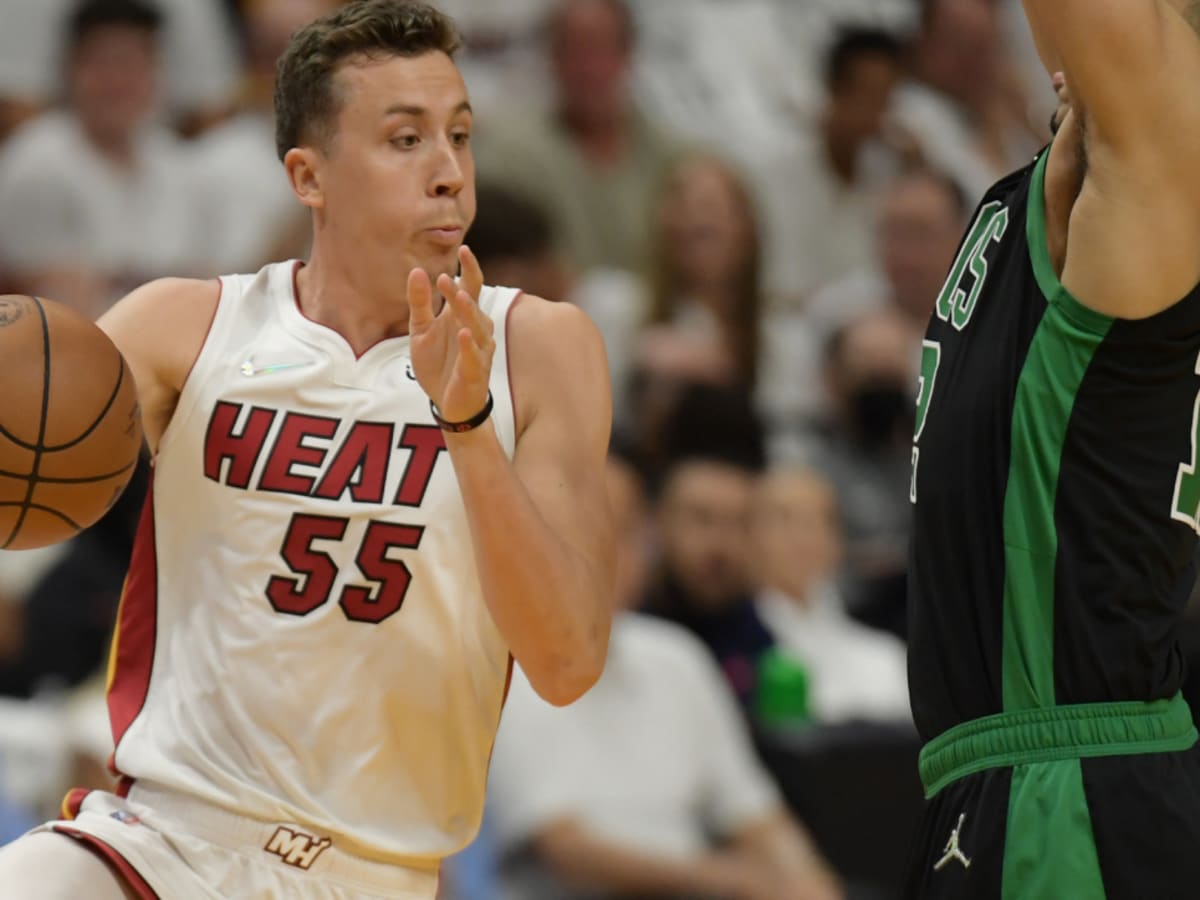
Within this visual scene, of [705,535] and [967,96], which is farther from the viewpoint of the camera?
[967,96]

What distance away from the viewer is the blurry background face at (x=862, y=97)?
11.2m

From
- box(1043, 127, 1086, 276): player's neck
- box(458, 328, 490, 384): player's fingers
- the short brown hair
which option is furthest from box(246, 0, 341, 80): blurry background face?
box(1043, 127, 1086, 276): player's neck

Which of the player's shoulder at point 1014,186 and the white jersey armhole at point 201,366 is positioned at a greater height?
the player's shoulder at point 1014,186

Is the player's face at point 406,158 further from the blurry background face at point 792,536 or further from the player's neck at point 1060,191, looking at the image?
the blurry background face at point 792,536

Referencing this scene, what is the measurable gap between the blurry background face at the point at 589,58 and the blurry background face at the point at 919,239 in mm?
1647

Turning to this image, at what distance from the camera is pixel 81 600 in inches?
A: 291

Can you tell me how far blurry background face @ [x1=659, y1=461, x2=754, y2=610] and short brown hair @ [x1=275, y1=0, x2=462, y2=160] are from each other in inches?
157

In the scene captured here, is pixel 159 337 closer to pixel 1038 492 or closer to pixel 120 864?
pixel 120 864

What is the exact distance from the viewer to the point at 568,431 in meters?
4.22

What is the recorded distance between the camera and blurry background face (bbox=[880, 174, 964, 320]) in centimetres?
1034

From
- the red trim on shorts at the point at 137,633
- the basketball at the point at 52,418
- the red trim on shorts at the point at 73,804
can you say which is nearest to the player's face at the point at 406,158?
the basketball at the point at 52,418

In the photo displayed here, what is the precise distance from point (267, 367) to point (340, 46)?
29.3 inches

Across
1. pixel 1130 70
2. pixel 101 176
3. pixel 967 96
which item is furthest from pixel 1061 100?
pixel 967 96

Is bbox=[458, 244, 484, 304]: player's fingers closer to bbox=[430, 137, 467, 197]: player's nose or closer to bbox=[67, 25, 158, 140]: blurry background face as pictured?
bbox=[430, 137, 467, 197]: player's nose
